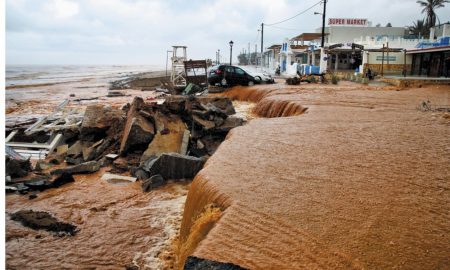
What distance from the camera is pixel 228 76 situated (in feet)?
79.5

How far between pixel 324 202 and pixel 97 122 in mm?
9355

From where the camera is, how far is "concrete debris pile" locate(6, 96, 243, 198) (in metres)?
8.73

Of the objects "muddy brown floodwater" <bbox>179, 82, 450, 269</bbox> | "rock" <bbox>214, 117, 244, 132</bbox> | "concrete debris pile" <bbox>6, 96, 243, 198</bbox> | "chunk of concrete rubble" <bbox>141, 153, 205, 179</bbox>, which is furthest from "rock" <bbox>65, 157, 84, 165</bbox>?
"muddy brown floodwater" <bbox>179, 82, 450, 269</bbox>

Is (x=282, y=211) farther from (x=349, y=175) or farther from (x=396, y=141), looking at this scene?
(x=396, y=141)

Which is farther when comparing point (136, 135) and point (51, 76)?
point (51, 76)

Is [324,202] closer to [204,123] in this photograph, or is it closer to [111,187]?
[111,187]

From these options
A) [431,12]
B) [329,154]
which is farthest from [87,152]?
[431,12]

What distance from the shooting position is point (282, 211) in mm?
4277

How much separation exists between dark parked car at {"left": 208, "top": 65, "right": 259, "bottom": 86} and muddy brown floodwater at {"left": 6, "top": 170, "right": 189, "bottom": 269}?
16256 millimetres

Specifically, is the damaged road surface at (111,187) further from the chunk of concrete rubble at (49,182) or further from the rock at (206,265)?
the rock at (206,265)

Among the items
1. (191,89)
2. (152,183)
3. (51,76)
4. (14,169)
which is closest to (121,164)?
(152,183)

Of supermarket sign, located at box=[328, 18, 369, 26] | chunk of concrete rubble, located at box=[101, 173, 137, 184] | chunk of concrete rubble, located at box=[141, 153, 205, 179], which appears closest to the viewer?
chunk of concrete rubble, located at box=[141, 153, 205, 179]

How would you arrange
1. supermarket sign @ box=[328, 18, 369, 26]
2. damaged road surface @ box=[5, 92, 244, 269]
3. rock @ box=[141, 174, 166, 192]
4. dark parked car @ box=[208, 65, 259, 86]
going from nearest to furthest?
1. damaged road surface @ box=[5, 92, 244, 269]
2. rock @ box=[141, 174, 166, 192]
3. dark parked car @ box=[208, 65, 259, 86]
4. supermarket sign @ box=[328, 18, 369, 26]

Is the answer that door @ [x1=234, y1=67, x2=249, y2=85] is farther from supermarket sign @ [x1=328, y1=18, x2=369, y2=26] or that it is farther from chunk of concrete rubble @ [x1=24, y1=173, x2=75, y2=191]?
supermarket sign @ [x1=328, y1=18, x2=369, y2=26]
